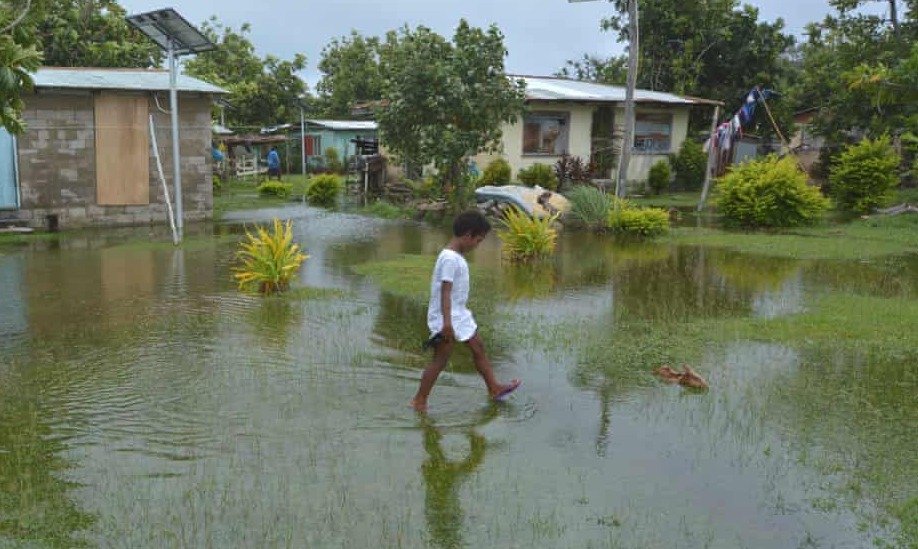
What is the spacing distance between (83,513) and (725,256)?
11.1 m

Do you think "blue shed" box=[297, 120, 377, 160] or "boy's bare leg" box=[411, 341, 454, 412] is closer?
"boy's bare leg" box=[411, 341, 454, 412]

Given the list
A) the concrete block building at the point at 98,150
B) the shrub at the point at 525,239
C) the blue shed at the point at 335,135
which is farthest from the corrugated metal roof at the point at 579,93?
the shrub at the point at 525,239

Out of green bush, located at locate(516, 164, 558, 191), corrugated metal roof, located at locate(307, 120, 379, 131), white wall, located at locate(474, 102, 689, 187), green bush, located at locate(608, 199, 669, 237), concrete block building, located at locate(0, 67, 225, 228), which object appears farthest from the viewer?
corrugated metal roof, located at locate(307, 120, 379, 131)

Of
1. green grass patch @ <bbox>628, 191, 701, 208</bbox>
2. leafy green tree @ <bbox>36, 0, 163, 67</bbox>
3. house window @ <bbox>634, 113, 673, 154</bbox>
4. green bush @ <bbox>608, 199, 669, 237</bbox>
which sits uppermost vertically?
leafy green tree @ <bbox>36, 0, 163, 67</bbox>

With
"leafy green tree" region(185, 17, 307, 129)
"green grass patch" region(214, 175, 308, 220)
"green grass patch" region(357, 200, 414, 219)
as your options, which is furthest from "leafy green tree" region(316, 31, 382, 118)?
"green grass patch" region(357, 200, 414, 219)

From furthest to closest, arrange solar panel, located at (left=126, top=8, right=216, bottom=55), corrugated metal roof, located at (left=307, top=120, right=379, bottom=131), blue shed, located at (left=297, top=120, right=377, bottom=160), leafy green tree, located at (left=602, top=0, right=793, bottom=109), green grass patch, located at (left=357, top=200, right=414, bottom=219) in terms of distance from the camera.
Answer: blue shed, located at (left=297, top=120, right=377, bottom=160), corrugated metal roof, located at (left=307, top=120, right=379, bottom=131), leafy green tree, located at (left=602, top=0, right=793, bottom=109), green grass patch, located at (left=357, top=200, right=414, bottom=219), solar panel, located at (left=126, top=8, right=216, bottom=55)

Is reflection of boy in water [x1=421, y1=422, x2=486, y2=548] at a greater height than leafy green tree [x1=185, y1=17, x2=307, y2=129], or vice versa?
leafy green tree [x1=185, y1=17, x2=307, y2=129]

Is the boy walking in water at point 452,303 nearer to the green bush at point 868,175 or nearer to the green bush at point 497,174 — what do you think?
the green bush at point 868,175

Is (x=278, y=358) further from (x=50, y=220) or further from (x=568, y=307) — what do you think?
(x=50, y=220)

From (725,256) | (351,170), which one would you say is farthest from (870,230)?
(351,170)

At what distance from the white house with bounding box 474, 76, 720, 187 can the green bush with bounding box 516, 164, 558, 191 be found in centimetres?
83

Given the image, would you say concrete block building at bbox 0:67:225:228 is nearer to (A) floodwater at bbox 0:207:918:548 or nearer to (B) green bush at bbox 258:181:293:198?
(A) floodwater at bbox 0:207:918:548

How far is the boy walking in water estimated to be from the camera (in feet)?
18.9

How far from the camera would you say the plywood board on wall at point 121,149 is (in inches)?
664
